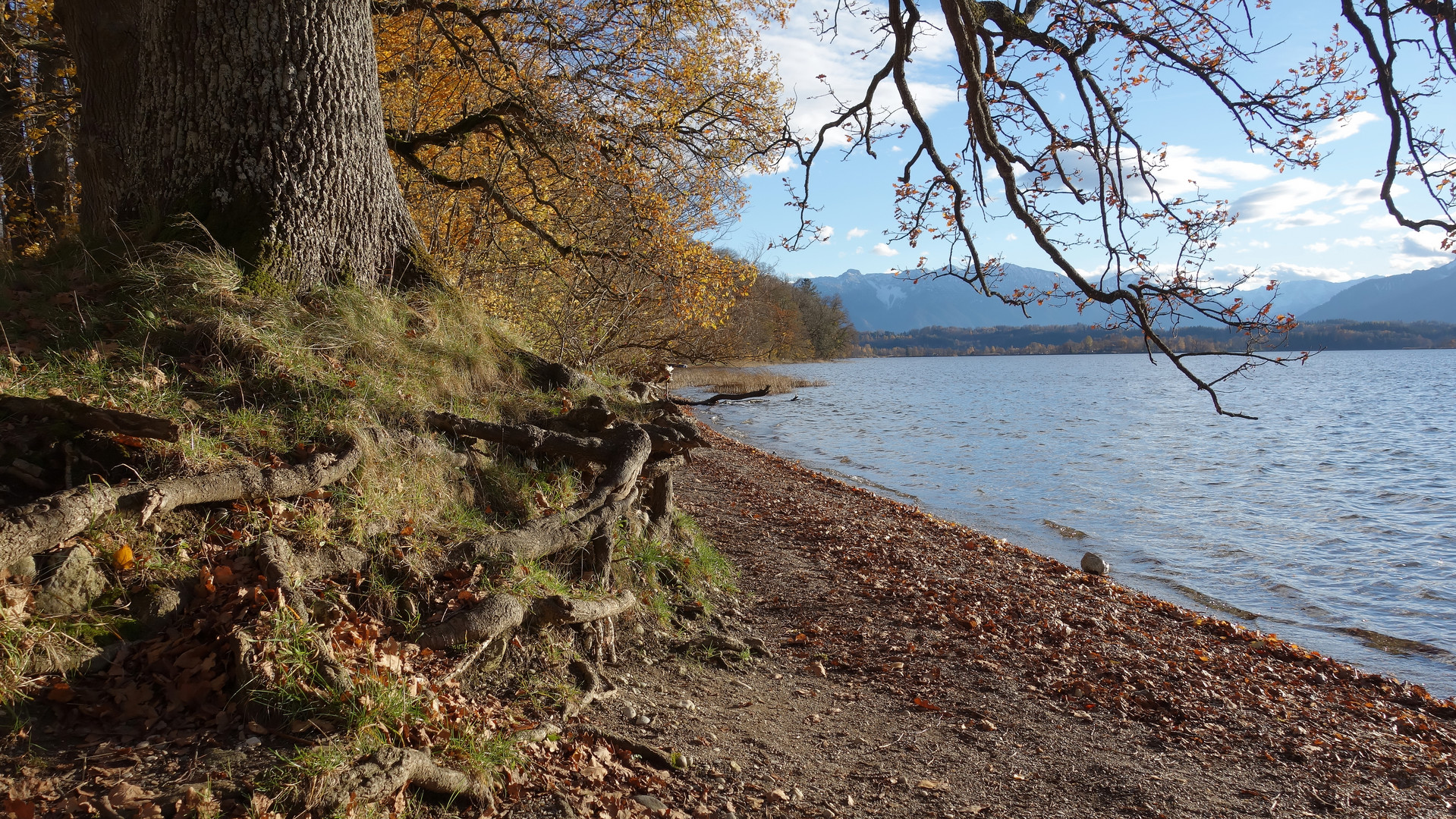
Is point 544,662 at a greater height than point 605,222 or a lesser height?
lesser

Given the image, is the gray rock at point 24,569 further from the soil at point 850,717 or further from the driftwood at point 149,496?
the soil at point 850,717

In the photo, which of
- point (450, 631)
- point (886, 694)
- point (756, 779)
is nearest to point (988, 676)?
point (886, 694)

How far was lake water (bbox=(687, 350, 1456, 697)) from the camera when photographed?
11.2 metres

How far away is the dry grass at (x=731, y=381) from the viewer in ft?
162

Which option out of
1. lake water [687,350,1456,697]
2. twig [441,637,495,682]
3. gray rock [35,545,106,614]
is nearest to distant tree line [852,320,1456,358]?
lake water [687,350,1456,697]

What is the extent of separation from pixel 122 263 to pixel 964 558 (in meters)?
9.95

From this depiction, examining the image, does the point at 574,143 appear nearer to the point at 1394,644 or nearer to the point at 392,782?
the point at 392,782

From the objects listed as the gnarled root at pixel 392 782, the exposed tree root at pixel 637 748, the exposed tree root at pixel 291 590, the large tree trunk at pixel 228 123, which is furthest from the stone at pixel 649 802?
the large tree trunk at pixel 228 123

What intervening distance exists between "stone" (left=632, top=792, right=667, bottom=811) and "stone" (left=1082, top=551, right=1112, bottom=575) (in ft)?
34.6

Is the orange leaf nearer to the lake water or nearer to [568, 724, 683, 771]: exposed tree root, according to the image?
[568, 724, 683, 771]: exposed tree root

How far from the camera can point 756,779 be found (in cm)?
403

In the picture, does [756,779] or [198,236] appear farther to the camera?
[198,236]

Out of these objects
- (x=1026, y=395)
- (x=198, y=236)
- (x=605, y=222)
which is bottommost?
(x=1026, y=395)

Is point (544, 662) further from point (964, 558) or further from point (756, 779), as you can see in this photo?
point (964, 558)
